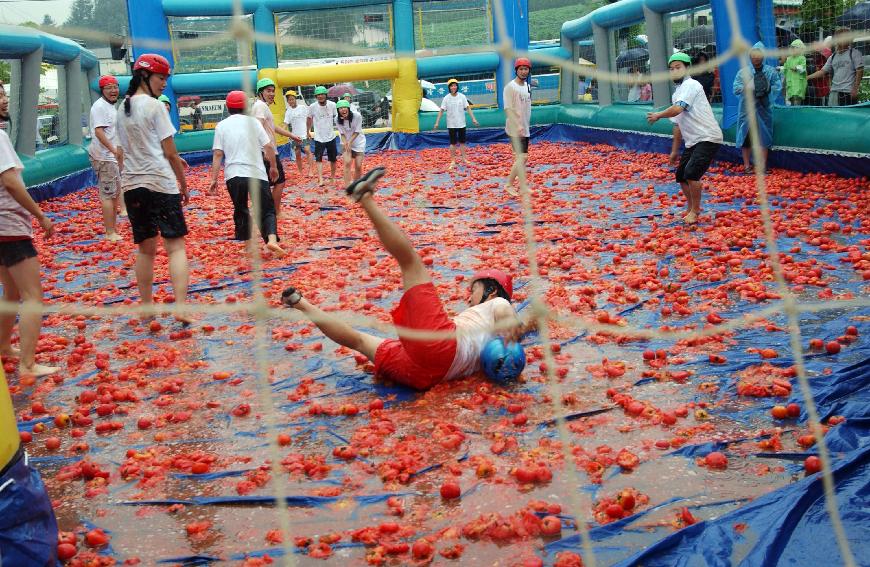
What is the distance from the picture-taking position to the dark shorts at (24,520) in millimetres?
2547

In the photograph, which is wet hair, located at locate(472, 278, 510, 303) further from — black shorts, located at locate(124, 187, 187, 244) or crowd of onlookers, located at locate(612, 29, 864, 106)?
crowd of onlookers, located at locate(612, 29, 864, 106)

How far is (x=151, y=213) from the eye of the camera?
5.94 m

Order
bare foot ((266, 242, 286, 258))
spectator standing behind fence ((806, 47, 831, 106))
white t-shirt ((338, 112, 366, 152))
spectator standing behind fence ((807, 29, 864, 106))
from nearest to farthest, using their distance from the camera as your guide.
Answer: bare foot ((266, 242, 286, 258)) < spectator standing behind fence ((807, 29, 864, 106)) < spectator standing behind fence ((806, 47, 831, 106)) < white t-shirt ((338, 112, 366, 152))

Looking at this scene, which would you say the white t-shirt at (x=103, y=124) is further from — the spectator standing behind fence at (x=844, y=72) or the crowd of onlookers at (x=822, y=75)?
the spectator standing behind fence at (x=844, y=72)

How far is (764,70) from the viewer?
11.4 meters

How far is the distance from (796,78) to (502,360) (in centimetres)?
982

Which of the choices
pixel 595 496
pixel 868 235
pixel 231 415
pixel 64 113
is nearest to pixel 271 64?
pixel 64 113

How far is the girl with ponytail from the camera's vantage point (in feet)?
19.1

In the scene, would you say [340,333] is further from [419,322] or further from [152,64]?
[152,64]

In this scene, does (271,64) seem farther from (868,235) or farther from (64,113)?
(868,235)

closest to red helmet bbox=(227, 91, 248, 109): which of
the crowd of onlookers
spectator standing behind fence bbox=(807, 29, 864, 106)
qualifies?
the crowd of onlookers

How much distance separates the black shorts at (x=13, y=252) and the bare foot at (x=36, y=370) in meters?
0.67

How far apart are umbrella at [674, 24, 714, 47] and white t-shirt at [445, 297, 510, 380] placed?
12327 mm

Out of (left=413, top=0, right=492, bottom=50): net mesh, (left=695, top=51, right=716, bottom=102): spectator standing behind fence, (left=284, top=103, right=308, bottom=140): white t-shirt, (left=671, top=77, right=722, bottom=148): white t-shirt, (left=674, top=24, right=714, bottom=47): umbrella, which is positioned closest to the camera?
(left=671, top=77, right=722, bottom=148): white t-shirt
